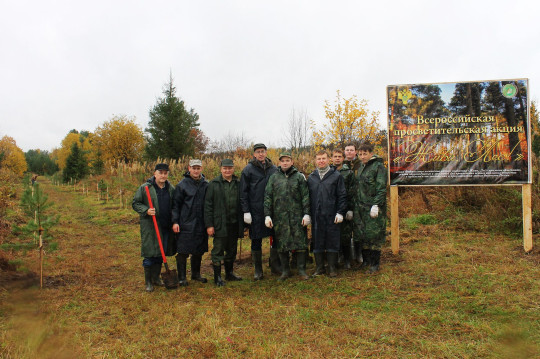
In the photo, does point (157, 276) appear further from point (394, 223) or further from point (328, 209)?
point (394, 223)

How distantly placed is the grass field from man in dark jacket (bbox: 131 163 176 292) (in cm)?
35

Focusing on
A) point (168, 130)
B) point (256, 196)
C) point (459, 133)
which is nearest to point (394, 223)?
point (459, 133)

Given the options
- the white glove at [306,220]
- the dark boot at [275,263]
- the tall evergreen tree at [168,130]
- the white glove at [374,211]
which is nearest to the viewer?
the white glove at [374,211]

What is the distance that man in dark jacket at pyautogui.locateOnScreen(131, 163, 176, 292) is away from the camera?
5.11 m

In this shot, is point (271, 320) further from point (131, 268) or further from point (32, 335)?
point (131, 268)

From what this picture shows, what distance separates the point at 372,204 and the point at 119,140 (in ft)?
A: 104

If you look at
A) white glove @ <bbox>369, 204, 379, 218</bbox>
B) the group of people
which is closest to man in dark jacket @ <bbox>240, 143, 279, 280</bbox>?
the group of people

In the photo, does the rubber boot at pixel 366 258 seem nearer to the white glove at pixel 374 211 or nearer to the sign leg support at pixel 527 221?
the white glove at pixel 374 211

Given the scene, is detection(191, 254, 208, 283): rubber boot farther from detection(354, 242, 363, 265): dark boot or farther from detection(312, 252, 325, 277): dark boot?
detection(354, 242, 363, 265): dark boot

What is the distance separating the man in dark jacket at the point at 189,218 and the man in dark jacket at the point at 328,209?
171cm

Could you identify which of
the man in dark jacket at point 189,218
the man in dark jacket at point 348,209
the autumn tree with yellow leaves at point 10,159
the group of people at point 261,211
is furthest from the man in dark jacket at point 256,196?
the autumn tree with yellow leaves at point 10,159

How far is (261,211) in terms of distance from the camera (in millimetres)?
5582

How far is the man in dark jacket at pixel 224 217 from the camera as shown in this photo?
5.36m

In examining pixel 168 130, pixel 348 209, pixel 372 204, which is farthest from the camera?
pixel 168 130
